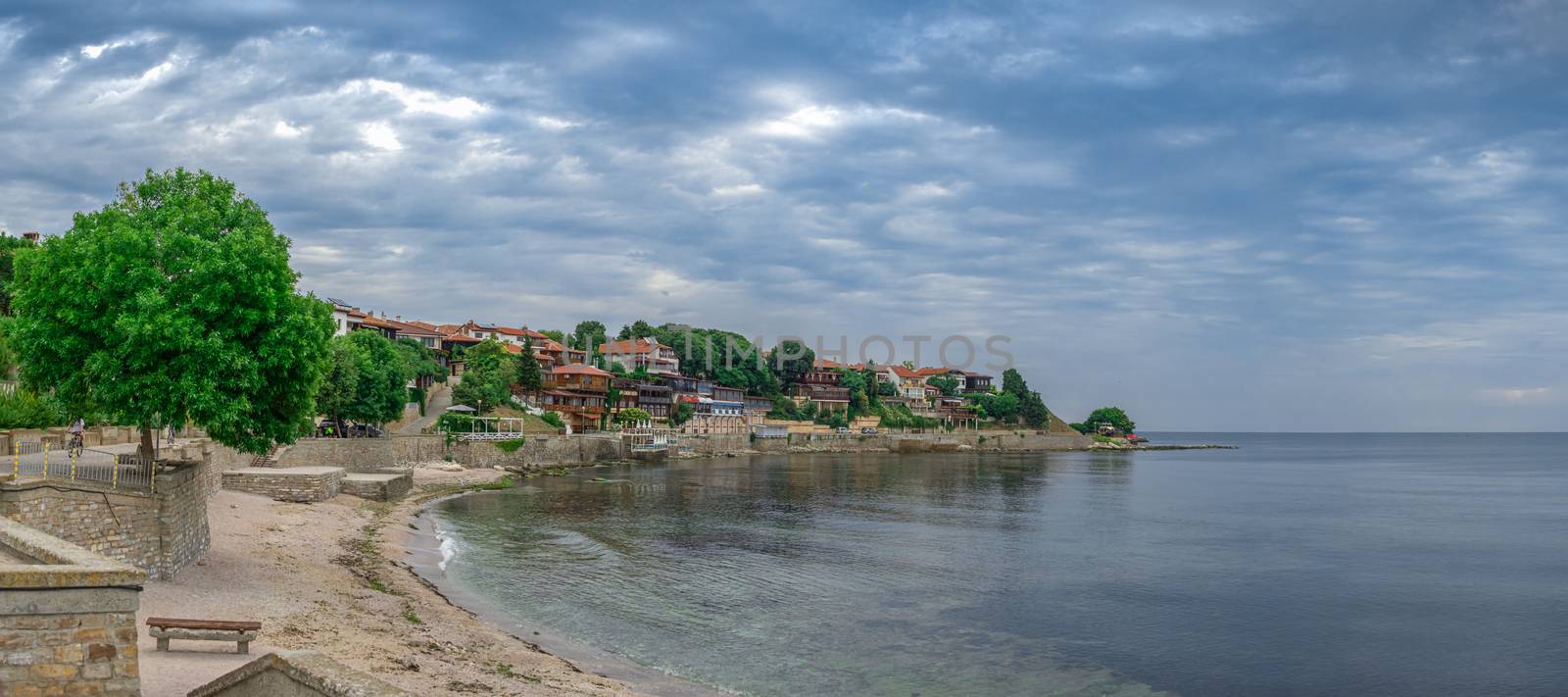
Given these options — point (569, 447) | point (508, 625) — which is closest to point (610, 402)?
point (569, 447)

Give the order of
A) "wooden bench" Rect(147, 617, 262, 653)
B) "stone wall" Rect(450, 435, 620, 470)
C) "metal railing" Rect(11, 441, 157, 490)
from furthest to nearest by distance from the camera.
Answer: "stone wall" Rect(450, 435, 620, 470)
"metal railing" Rect(11, 441, 157, 490)
"wooden bench" Rect(147, 617, 262, 653)

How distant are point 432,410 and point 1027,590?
85641 mm

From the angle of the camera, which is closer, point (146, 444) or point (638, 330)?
point (146, 444)

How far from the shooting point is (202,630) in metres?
16.8

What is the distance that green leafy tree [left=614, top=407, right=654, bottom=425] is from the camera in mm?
127000

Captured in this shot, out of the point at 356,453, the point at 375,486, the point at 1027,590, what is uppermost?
the point at 356,453

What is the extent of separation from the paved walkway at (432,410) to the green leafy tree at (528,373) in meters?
8.58

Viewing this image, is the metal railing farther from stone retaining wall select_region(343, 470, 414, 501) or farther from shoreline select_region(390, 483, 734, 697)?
stone retaining wall select_region(343, 470, 414, 501)

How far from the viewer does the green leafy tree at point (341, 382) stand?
6700cm

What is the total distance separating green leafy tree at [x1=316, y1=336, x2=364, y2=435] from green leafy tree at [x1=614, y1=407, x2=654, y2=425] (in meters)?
56.7

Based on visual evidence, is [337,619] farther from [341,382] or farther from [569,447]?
[569,447]

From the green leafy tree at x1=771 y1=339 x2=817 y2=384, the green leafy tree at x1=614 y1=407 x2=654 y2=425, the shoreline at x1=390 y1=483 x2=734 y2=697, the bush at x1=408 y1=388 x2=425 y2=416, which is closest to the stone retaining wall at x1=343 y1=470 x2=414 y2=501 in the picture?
the shoreline at x1=390 y1=483 x2=734 y2=697

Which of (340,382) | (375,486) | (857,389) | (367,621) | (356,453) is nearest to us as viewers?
(367,621)

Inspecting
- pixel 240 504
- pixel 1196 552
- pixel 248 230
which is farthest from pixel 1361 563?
pixel 240 504
